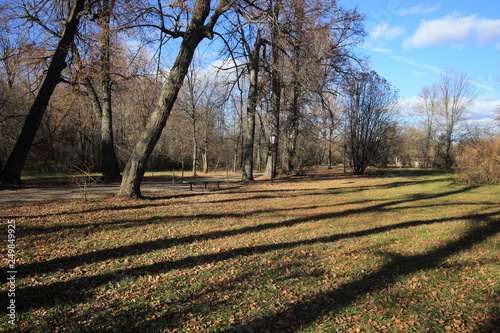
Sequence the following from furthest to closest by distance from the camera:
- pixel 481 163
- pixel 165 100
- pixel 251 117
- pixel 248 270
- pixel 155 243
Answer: pixel 251 117 → pixel 481 163 → pixel 165 100 → pixel 155 243 → pixel 248 270

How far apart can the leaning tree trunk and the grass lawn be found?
5259 millimetres

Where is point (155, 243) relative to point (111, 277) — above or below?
above

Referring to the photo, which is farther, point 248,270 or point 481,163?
point 481,163

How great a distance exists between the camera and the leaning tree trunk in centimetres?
1160

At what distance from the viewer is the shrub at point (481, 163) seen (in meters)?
15.4

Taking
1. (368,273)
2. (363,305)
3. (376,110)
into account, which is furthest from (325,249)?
(376,110)

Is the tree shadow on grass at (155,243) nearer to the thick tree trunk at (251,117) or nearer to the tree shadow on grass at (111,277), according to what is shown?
the tree shadow on grass at (111,277)

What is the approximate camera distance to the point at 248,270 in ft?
15.9

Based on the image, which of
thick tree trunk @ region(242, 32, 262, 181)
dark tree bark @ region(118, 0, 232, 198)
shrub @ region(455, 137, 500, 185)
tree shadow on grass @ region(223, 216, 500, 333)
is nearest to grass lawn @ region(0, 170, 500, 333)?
tree shadow on grass @ region(223, 216, 500, 333)

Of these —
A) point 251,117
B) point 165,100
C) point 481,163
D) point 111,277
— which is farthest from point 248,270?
point 481,163

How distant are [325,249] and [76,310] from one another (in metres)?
4.40

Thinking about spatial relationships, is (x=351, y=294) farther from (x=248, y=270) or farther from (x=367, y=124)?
(x=367, y=124)

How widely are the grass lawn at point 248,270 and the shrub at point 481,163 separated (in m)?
8.70

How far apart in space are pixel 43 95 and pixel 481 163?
2131 cm
